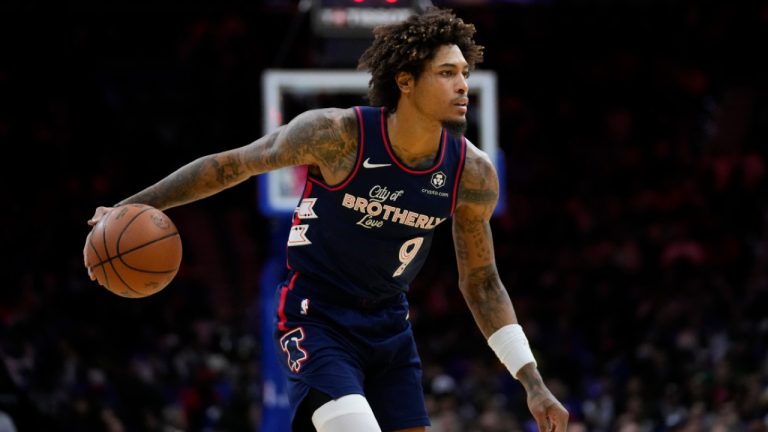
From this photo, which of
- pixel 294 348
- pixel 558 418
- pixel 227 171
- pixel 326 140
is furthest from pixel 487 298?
Result: pixel 227 171

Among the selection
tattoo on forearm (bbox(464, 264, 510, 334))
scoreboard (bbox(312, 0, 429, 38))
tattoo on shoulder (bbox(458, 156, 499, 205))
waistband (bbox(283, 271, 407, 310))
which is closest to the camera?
waistband (bbox(283, 271, 407, 310))

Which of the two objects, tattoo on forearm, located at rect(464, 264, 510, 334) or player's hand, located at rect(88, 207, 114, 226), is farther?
tattoo on forearm, located at rect(464, 264, 510, 334)

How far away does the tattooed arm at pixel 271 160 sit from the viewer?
4.19 m

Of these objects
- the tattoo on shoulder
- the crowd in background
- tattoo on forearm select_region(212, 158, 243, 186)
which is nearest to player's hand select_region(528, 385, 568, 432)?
the tattoo on shoulder

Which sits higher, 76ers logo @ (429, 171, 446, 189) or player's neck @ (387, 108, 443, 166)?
player's neck @ (387, 108, 443, 166)

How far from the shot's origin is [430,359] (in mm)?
12625

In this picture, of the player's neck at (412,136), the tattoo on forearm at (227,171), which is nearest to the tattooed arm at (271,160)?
the tattoo on forearm at (227,171)

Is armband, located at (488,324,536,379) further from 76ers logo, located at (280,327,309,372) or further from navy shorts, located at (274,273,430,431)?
76ers logo, located at (280,327,309,372)

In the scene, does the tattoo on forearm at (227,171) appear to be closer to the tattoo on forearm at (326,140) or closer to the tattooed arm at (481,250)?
the tattoo on forearm at (326,140)

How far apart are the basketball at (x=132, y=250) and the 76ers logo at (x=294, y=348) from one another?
51 cm

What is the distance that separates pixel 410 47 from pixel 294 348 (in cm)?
123

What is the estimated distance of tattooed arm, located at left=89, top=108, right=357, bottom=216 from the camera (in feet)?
13.7

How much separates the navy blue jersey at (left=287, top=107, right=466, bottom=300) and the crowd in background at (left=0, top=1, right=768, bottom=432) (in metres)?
4.83

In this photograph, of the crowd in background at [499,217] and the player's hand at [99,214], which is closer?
the player's hand at [99,214]
